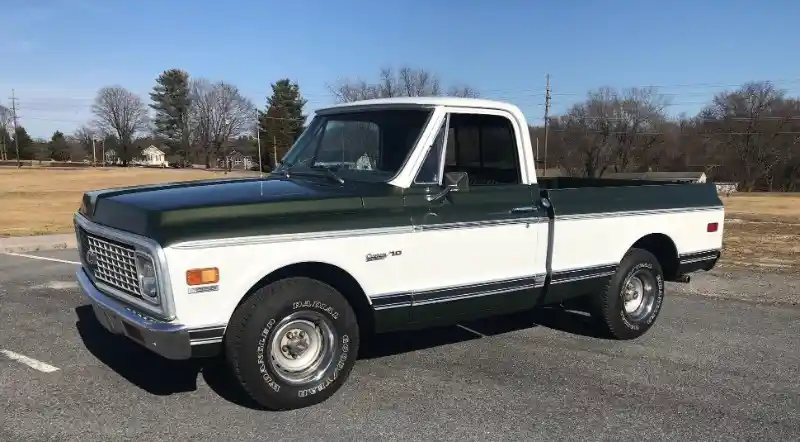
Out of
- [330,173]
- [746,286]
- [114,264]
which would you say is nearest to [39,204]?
[330,173]

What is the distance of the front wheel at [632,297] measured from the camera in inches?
237

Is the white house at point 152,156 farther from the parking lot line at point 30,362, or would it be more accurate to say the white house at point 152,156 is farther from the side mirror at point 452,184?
the side mirror at point 452,184

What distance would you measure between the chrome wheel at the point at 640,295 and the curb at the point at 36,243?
1114 centimetres

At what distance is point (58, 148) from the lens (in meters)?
101

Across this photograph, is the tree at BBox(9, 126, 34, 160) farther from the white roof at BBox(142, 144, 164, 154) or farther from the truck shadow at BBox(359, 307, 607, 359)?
the truck shadow at BBox(359, 307, 607, 359)

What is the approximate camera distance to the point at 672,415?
4.35m

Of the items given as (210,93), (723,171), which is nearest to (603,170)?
(723,171)

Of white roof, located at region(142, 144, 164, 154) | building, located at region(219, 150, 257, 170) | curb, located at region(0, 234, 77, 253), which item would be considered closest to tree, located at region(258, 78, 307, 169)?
building, located at region(219, 150, 257, 170)

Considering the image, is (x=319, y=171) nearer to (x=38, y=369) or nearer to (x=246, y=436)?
(x=246, y=436)

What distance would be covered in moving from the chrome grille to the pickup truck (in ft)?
0.05

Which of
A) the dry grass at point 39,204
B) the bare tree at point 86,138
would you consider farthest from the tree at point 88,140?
the dry grass at point 39,204

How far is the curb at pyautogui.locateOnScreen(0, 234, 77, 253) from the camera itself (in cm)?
1294

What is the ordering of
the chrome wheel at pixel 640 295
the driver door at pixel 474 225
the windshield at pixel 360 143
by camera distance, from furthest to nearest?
1. the chrome wheel at pixel 640 295
2. the windshield at pixel 360 143
3. the driver door at pixel 474 225

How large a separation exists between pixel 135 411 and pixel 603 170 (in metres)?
84.9
